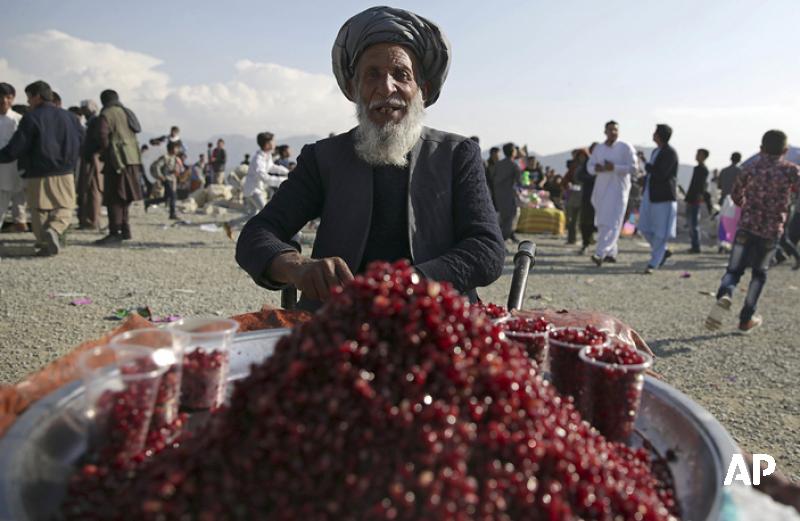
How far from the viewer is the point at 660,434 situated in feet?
5.06

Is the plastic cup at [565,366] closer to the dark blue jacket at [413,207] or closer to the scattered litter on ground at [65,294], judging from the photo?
the dark blue jacket at [413,207]

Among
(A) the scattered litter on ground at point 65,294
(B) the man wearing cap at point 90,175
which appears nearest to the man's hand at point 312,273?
(A) the scattered litter on ground at point 65,294

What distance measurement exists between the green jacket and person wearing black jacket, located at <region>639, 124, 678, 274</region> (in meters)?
8.97

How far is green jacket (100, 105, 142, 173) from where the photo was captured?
9594 millimetres

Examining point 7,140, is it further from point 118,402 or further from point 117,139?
point 118,402

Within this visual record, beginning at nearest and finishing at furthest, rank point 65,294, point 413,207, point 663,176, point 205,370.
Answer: point 205,370 → point 413,207 → point 65,294 → point 663,176

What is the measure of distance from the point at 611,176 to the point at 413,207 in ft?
27.7

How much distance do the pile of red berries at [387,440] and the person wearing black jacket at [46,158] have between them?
8.52 meters

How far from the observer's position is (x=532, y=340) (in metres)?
1.70

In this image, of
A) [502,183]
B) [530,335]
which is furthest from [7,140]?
[530,335]

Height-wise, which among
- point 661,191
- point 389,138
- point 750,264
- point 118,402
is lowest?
point 750,264

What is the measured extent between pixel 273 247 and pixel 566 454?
172cm

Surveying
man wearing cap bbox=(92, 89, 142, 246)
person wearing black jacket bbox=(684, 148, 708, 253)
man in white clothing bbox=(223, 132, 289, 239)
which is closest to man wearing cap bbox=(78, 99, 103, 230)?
man wearing cap bbox=(92, 89, 142, 246)

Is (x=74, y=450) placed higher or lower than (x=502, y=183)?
lower
